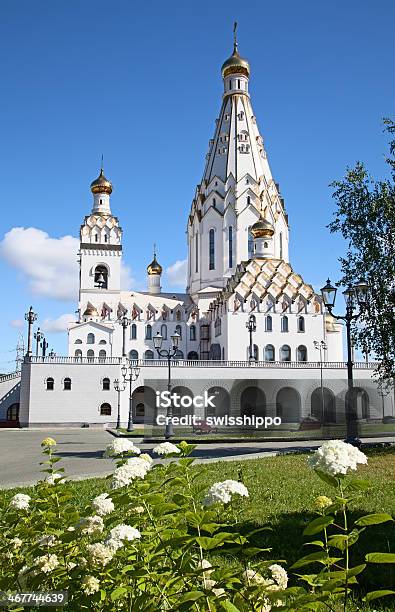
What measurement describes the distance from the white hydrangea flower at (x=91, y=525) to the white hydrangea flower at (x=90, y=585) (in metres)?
0.39

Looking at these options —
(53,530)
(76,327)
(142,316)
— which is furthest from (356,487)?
(142,316)

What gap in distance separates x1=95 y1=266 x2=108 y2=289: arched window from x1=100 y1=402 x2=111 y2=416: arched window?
19.9 meters

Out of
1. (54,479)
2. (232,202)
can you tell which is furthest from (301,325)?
(54,479)

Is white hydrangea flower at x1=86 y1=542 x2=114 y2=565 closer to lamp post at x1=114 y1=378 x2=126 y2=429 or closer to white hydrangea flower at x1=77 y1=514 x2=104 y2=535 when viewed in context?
white hydrangea flower at x1=77 y1=514 x2=104 y2=535

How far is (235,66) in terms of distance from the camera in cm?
6931

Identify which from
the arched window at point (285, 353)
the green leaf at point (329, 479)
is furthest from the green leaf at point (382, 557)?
the arched window at point (285, 353)

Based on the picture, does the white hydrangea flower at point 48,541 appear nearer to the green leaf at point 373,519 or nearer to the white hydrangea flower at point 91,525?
the white hydrangea flower at point 91,525

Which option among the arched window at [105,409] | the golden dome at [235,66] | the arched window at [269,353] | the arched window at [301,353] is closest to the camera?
the arched window at [105,409]

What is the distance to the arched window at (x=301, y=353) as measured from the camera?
180 feet

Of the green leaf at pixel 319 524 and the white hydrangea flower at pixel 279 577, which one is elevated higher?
the green leaf at pixel 319 524

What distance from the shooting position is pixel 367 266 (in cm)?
2061

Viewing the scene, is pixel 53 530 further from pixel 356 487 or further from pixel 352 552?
pixel 352 552

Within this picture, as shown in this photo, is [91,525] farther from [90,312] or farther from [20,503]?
[90,312]

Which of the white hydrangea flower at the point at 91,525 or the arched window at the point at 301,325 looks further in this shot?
the arched window at the point at 301,325
